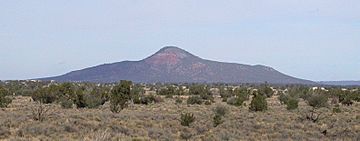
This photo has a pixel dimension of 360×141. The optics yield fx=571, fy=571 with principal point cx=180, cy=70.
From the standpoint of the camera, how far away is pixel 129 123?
26.7 metres

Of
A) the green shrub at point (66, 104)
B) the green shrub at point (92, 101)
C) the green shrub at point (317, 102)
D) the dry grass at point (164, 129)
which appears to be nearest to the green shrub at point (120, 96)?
the green shrub at point (92, 101)

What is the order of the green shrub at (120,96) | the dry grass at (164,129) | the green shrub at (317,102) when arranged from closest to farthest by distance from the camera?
the dry grass at (164,129)
the green shrub at (120,96)
the green shrub at (317,102)

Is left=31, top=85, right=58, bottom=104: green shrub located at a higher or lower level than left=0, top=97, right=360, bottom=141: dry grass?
higher

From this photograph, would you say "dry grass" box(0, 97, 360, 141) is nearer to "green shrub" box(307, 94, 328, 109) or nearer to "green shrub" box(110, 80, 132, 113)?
"green shrub" box(110, 80, 132, 113)

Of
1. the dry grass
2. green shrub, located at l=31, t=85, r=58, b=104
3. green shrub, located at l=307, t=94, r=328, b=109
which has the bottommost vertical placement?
the dry grass

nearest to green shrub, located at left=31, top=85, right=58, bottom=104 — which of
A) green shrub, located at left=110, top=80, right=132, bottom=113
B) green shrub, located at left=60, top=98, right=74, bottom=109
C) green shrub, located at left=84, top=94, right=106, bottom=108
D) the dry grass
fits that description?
green shrub, located at left=84, top=94, right=106, bottom=108

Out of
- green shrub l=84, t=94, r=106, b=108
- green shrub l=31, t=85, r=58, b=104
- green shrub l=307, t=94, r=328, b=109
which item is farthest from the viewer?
green shrub l=31, t=85, r=58, b=104

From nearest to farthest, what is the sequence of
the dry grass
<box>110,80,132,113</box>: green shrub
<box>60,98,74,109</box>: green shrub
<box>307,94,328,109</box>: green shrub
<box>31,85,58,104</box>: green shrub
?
the dry grass, <box>110,80,132,113</box>: green shrub, <box>60,98,74,109</box>: green shrub, <box>307,94,328,109</box>: green shrub, <box>31,85,58,104</box>: green shrub

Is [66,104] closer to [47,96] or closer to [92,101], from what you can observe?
[92,101]

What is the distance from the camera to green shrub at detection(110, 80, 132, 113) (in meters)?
38.1

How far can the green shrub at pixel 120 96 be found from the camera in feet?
125

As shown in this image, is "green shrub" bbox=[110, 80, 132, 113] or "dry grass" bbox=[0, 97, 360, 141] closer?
"dry grass" bbox=[0, 97, 360, 141]

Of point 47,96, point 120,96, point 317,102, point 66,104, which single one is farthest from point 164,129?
point 47,96

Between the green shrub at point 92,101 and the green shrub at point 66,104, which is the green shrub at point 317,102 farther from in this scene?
the green shrub at point 66,104
